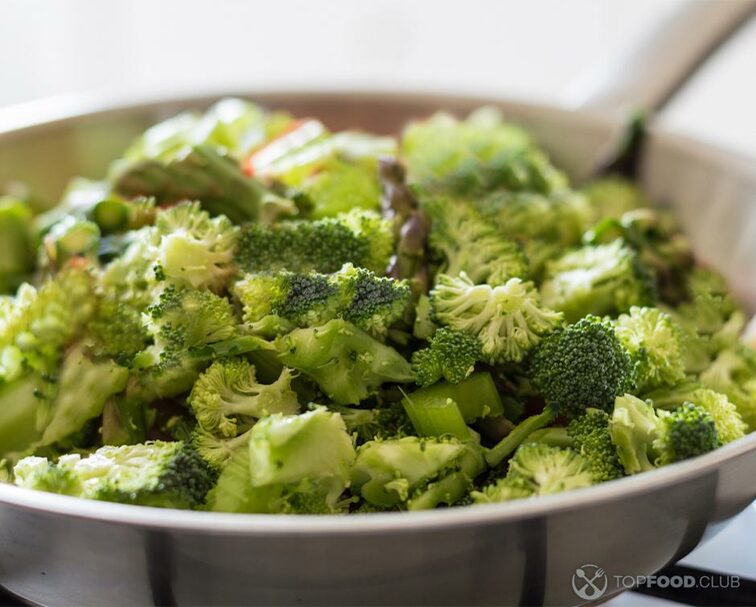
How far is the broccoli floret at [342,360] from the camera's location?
3.08 feet

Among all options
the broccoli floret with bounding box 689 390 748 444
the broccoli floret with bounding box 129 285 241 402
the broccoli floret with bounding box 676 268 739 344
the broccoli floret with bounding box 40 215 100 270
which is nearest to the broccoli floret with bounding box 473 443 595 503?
the broccoli floret with bounding box 689 390 748 444

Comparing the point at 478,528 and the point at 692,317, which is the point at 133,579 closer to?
the point at 478,528

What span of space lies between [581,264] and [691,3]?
75 centimetres

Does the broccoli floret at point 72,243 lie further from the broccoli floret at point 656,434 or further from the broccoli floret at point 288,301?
the broccoli floret at point 656,434

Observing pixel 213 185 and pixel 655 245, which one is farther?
pixel 655 245

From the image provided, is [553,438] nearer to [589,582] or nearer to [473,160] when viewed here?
[589,582]

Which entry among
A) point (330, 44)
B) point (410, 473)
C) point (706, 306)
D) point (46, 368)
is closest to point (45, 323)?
point (46, 368)

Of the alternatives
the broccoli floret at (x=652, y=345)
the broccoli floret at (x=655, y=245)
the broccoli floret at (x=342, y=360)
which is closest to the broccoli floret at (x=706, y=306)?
the broccoli floret at (x=655, y=245)

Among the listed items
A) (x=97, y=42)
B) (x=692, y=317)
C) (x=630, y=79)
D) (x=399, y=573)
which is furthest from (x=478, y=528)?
(x=97, y=42)

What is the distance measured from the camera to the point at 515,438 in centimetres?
96

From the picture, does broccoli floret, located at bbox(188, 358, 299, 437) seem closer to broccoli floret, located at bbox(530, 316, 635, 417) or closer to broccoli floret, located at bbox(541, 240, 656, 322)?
broccoli floret, located at bbox(530, 316, 635, 417)

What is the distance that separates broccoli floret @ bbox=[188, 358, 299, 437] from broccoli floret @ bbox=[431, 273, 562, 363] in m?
0.21

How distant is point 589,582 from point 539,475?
11 cm

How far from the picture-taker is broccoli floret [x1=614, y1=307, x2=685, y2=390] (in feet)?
3.42
